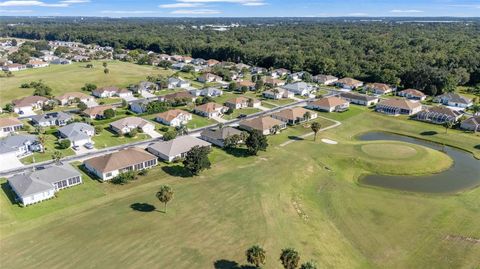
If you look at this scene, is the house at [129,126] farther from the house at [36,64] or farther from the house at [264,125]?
the house at [36,64]

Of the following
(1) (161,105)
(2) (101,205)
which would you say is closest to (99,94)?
(1) (161,105)

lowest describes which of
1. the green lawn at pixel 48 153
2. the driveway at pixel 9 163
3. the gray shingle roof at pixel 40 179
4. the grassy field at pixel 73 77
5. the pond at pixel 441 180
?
the pond at pixel 441 180

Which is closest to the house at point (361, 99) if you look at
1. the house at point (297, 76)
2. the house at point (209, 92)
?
the house at point (297, 76)

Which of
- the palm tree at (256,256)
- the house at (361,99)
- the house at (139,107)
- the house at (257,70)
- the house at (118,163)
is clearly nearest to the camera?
the palm tree at (256,256)

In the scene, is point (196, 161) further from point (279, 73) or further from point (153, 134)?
point (279, 73)

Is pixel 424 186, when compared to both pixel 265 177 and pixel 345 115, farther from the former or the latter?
pixel 345 115

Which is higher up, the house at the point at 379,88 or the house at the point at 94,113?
the house at the point at 379,88

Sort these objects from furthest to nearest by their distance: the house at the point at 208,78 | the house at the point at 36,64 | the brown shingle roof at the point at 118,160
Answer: the house at the point at 36,64 → the house at the point at 208,78 → the brown shingle roof at the point at 118,160
